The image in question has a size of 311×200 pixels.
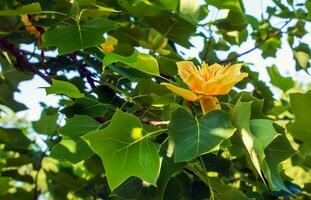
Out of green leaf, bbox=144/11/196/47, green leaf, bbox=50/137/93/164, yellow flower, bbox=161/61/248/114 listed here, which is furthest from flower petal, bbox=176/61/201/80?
green leaf, bbox=144/11/196/47

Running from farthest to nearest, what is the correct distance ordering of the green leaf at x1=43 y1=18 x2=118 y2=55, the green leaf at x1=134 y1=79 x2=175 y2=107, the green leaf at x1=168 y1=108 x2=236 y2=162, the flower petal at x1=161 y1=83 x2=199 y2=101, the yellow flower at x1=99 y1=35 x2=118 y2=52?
the yellow flower at x1=99 y1=35 x2=118 y2=52 < the green leaf at x1=43 y1=18 x2=118 y2=55 < the green leaf at x1=134 y1=79 x2=175 y2=107 < the flower petal at x1=161 y1=83 x2=199 y2=101 < the green leaf at x1=168 y1=108 x2=236 y2=162

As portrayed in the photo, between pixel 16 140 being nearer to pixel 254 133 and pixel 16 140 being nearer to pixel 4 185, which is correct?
pixel 4 185

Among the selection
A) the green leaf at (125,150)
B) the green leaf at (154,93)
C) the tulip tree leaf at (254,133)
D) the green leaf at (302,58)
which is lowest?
the green leaf at (302,58)

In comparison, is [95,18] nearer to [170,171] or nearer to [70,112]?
[70,112]

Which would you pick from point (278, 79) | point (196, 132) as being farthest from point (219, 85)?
point (278, 79)

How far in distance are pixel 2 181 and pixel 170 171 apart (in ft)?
3.20

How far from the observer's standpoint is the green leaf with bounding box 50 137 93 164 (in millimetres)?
999

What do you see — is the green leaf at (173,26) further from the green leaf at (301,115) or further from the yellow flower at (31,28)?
the green leaf at (301,115)

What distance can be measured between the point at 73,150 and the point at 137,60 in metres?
0.20

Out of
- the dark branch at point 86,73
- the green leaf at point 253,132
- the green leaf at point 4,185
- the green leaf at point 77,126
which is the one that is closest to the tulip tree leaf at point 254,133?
the green leaf at point 253,132

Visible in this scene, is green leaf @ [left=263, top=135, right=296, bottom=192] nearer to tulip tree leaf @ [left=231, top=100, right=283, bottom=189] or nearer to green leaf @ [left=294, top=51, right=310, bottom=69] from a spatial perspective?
tulip tree leaf @ [left=231, top=100, right=283, bottom=189]

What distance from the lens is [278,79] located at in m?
1.88

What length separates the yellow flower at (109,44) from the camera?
1462mm

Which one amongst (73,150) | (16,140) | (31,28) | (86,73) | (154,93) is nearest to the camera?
(73,150)
